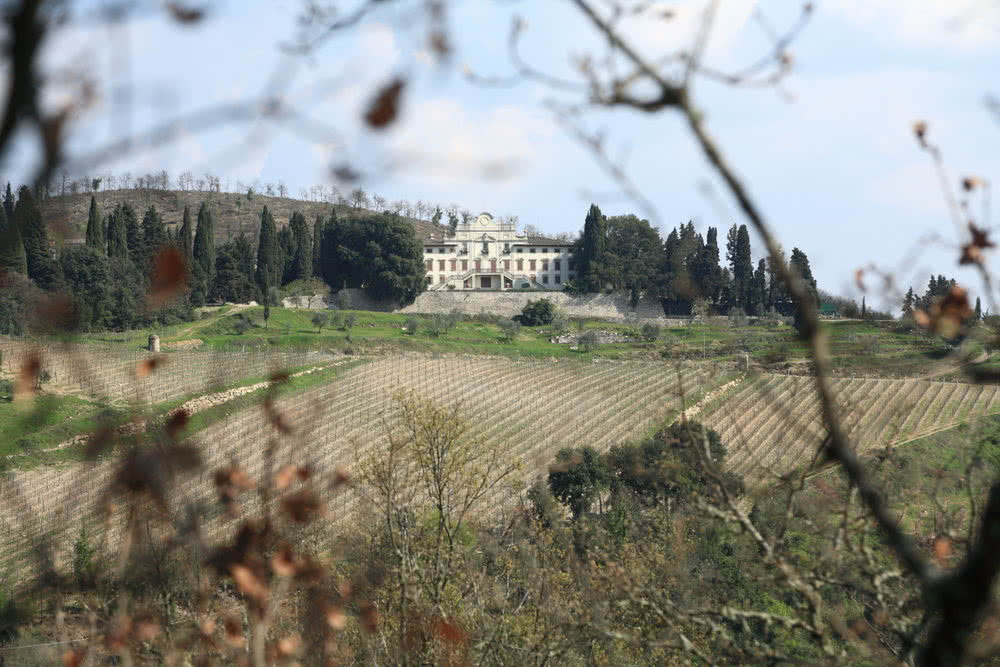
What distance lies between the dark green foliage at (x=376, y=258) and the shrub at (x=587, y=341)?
1095 centimetres

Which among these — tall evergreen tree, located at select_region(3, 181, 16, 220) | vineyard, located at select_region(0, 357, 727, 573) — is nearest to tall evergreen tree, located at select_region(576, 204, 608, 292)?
vineyard, located at select_region(0, 357, 727, 573)

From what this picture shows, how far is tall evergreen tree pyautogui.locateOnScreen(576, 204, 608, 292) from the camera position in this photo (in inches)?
1932

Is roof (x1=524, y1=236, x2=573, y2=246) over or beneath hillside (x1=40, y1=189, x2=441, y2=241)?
beneath

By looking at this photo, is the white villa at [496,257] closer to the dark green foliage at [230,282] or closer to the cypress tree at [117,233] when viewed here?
the dark green foliage at [230,282]

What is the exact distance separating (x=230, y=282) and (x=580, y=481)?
27169 millimetres

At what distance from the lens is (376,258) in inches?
1853

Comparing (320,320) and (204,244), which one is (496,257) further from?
(320,320)

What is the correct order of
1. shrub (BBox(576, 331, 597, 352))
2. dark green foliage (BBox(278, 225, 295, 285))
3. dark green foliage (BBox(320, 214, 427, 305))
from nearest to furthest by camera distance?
shrub (BBox(576, 331, 597, 352)) → dark green foliage (BBox(278, 225, 295, 285)) → dark green foliage (BBox(320, 214, 427, 305))

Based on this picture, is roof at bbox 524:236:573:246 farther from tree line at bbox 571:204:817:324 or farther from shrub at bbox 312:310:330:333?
shrub at bbox 312:310:330:333

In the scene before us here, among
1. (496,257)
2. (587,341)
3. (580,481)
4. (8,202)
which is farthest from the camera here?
(496,257)

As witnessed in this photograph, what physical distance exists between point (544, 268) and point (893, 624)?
51.7m

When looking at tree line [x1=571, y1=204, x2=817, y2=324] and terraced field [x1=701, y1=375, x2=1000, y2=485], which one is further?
tree line [x1=571, y1=204, x2=817, y2=324]

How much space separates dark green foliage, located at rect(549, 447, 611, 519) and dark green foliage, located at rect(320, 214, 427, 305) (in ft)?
97.3

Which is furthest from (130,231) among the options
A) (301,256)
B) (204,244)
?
(301,256)
